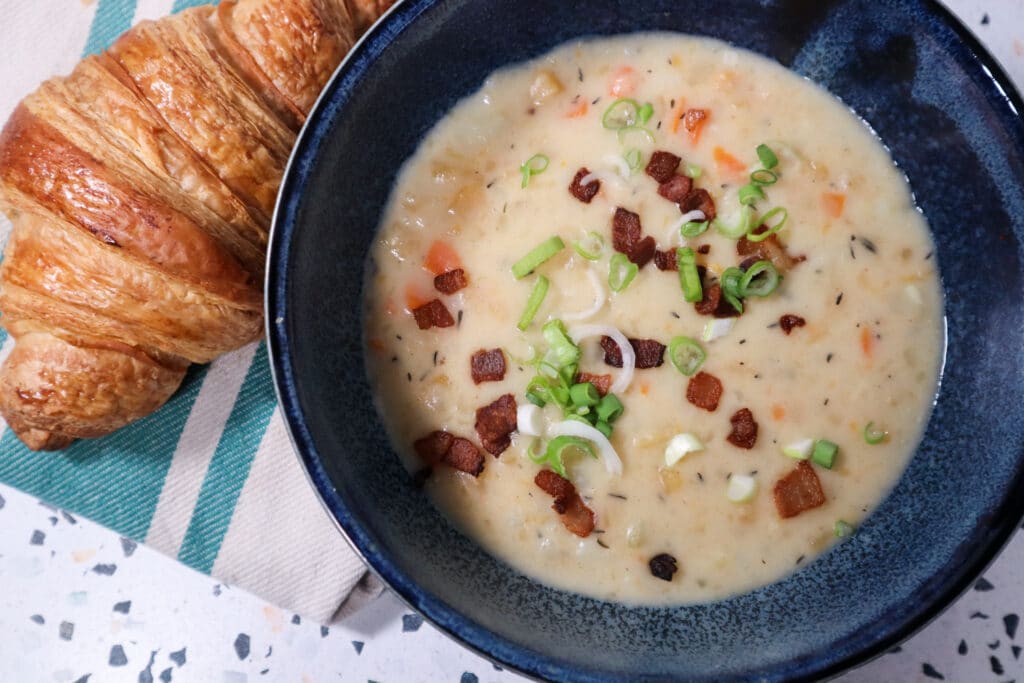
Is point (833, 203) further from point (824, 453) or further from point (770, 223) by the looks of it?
point (824, 453)

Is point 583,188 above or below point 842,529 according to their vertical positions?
above

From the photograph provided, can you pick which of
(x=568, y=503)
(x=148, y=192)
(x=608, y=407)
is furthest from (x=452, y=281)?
(x=148, y=192)

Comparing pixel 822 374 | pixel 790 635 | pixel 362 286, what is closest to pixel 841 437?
pixel 822 374

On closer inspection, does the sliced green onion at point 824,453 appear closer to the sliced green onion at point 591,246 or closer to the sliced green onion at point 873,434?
the sliced green onion at point 873,434

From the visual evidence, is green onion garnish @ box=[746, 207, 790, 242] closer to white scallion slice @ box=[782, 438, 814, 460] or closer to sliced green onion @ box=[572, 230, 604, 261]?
sliced green onion @ box=[572, 230, 604, 261]

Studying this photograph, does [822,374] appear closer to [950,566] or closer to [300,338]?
[950,566]

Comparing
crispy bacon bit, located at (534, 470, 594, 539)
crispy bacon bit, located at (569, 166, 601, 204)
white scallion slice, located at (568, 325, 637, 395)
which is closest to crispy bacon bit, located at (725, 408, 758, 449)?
white scallion slice, located at (568, 325, 637, 395)
